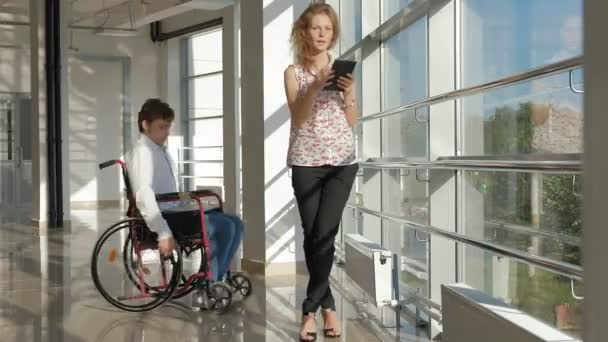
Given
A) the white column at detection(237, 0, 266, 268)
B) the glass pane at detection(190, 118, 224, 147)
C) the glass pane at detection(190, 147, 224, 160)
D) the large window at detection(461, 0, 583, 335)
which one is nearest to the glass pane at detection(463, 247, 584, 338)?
the large window at detection(461, 0, 583, 335)

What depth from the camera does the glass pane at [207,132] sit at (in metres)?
14.4

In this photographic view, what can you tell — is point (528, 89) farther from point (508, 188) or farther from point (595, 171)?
point (595, 171)

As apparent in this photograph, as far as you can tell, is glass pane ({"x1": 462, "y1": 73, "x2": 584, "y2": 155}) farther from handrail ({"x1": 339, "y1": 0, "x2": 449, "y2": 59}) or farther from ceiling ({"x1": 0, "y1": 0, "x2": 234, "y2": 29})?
ceiling ({"x1": 0, "y1": 0, "x2": 234, "y2": 29})

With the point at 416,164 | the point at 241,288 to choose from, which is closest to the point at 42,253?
the point at 241,288

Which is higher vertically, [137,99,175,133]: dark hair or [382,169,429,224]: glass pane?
[137,99,175,133]: dark hair

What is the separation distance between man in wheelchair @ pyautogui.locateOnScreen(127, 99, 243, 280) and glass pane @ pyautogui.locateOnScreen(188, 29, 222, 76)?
10741 millimetres

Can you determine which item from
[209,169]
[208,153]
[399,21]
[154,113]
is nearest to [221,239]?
[154,113]

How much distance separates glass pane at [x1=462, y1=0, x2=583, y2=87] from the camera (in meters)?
2.60

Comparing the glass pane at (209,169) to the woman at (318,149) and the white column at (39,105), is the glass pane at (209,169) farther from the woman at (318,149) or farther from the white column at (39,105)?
the woman at (318,149)

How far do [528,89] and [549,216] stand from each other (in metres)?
0.46

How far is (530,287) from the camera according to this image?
3.04 m

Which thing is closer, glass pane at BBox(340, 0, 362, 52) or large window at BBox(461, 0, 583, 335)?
large window at BBox(461, 0, 583, 335)

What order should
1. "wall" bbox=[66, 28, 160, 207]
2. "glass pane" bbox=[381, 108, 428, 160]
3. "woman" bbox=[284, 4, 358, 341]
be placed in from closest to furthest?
"woman" bbox=[284, 4, 358, 341] < "glass pane" bbox=[381, 108, 428, 160] < "wall" bbox=[66, 28, 160, 207]

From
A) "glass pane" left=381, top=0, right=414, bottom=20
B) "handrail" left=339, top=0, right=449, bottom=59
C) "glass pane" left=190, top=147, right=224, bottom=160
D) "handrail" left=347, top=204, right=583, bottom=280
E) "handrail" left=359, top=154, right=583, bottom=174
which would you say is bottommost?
"handrail" left=347, top=204, right=583, bottom=280
